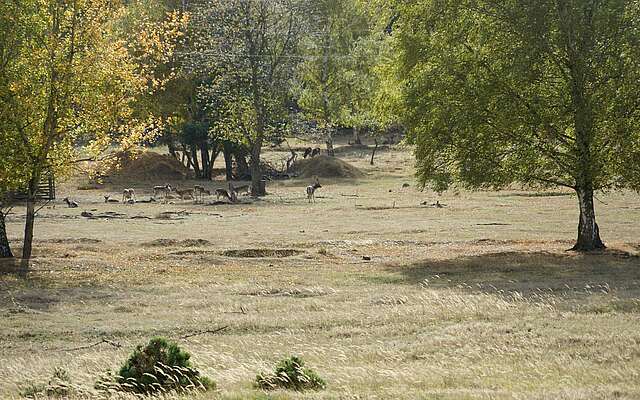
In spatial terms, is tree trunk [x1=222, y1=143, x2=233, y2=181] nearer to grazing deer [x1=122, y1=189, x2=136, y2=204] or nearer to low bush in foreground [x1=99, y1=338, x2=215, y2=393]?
grazing deer [x1=122, y1=189, x2=136, y2=204]

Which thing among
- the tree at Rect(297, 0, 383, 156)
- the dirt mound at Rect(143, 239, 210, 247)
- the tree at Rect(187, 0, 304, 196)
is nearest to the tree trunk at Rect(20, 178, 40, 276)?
the dirt mound at Rect(143, 239, 210, 247)

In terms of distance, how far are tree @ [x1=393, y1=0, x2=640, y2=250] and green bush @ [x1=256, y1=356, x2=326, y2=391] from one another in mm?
19930

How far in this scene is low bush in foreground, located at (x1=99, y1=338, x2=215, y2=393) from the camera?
1098cm

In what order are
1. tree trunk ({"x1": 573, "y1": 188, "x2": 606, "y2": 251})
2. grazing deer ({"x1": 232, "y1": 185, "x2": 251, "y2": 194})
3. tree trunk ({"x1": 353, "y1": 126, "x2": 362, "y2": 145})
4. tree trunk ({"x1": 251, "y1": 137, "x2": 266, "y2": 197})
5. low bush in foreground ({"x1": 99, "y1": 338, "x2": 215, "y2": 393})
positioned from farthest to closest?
tree trunk ({"x1": 353, "y1": 126, "x2": 362, "y2": 145}) < tree trunk ({"x1": 251, "y1": 137, "x2": 266, "y2": 197}) < grazing deer ({"x1": 232, "y1": 185, "x2": 251, "y2": 194}) < tree trunk ({"x1": 573, "y1": 188, "x2": 606, "y2": 251}) < low bush in foreground ({"x1": 99, "y1": 338, "x2": 215, "y2": 393})

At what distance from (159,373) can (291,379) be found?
1.61 meters

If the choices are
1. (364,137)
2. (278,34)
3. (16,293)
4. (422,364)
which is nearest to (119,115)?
(16,293)

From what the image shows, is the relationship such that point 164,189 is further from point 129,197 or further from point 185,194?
Answer: point 129,197

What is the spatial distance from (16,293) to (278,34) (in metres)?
40.5

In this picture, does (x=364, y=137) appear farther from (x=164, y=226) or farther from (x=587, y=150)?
(x=587, y=150)

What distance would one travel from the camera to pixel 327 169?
73.4 m

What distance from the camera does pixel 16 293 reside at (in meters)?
23.6

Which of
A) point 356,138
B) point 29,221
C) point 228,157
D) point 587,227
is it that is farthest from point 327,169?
point 29,221

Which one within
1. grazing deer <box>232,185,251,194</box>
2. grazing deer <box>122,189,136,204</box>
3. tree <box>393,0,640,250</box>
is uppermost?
tree <box>393,0,640,250</box>

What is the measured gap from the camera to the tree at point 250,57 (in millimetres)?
60125
